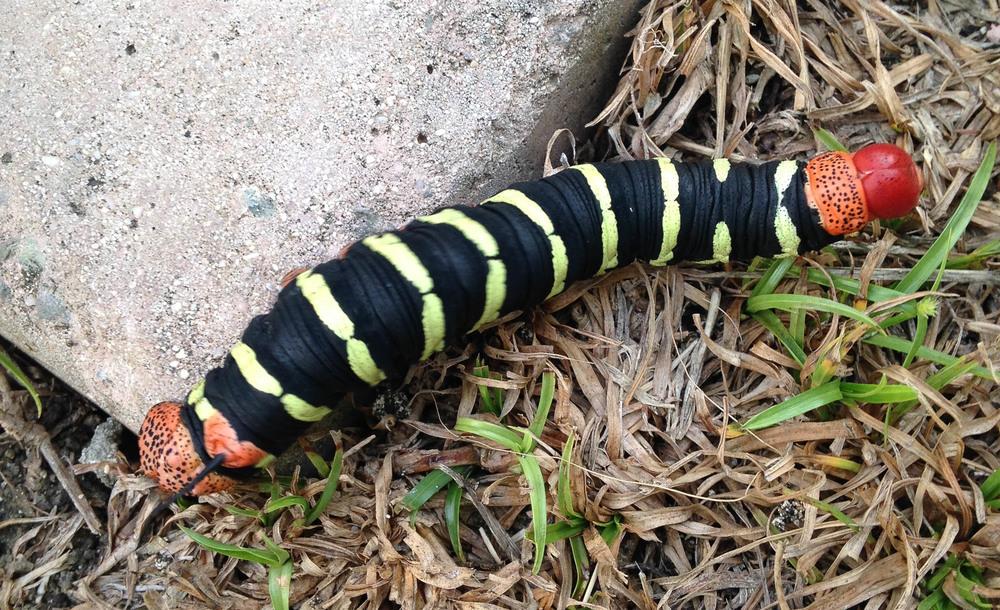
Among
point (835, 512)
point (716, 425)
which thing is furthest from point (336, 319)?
point (835, 512)

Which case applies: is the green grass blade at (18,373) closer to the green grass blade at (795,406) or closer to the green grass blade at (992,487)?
the green grass blade at (795,406)

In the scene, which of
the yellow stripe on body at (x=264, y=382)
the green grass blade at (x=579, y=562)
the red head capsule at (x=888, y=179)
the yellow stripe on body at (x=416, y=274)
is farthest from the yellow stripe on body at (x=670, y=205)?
the yellow stripe on body at (x=264, y=382)

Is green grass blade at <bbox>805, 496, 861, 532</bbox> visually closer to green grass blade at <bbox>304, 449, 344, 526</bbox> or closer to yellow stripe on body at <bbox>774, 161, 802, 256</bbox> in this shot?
yellow stripe on body at <bbox>774, 161, 802, 256</bbox>

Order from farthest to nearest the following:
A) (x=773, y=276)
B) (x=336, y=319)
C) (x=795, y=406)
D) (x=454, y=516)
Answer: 1. (x=773, y=276)
2. (x=454, y=516)
3. (x=795, y=406)
4. (x=336, y=319)

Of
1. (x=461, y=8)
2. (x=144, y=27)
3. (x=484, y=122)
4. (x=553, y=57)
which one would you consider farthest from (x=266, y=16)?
(x=553, y=57)

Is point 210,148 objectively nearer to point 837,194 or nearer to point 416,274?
point 416,274

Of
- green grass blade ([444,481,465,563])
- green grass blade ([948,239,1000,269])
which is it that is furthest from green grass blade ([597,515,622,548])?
green grass blade ([948,239,1000,269])
